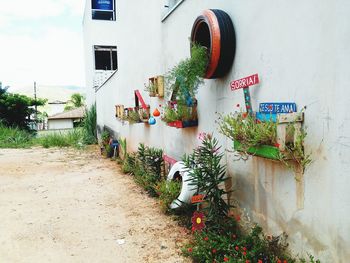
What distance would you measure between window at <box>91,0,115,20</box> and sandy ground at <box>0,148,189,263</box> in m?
10.0

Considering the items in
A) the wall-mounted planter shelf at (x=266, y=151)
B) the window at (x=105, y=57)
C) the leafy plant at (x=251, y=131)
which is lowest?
the wall-mounted planter shelf at (x=266, y=151)

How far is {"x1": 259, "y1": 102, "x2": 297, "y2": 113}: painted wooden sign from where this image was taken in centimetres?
206

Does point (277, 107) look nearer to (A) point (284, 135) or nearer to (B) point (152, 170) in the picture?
(A) point (284, 135)

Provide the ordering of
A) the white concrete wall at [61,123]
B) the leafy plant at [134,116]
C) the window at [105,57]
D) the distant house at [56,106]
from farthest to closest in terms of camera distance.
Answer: the distant house at [56,106] → the white concrete wall at [61,123] → the window at [105,57] → the leafy plant at [134,116]

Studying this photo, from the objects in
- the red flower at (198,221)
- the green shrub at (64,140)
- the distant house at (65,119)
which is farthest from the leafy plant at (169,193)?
the distant house at (65,119)

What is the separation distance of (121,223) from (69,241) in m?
0.69

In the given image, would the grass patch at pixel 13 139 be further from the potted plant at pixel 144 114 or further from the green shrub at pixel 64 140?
the potted plant at pixel 144 114

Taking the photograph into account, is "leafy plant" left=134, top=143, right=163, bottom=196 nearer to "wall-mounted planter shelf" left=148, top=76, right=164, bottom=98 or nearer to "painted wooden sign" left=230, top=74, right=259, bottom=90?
"wall-mounted planter shelf" left=148, top=76, right=164, bottom=98

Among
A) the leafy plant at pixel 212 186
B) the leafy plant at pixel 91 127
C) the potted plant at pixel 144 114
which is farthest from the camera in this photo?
the leafy plant at pixel 91 127

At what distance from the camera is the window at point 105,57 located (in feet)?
47.6

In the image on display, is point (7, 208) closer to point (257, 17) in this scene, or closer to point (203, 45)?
point (203, 45)

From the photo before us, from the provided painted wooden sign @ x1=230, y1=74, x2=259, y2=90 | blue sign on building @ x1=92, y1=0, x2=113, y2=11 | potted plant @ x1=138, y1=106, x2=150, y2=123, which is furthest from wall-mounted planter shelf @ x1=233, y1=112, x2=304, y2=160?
blue sign on building @ x1=92, y1=0, x2=113, y2=11

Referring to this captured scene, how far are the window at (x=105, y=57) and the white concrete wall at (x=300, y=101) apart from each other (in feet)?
39.2

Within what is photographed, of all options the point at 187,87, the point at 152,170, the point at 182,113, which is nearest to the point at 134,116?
the point at 152,170
